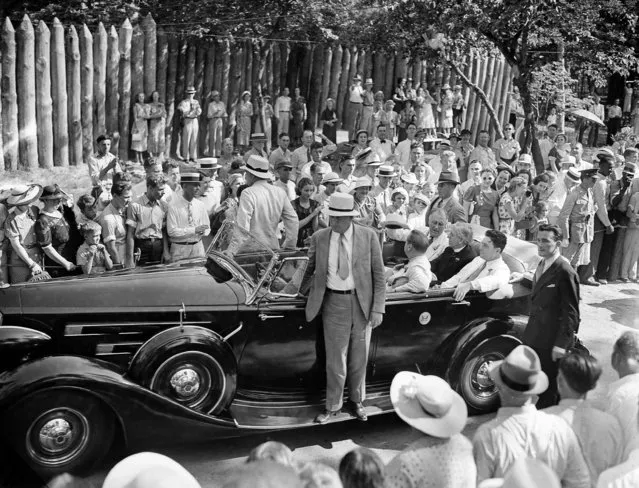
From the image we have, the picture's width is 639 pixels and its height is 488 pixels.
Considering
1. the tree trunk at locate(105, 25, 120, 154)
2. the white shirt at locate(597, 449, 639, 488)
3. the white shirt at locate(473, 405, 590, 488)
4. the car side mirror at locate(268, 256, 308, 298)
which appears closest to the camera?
the white shirt at locate(597, 449, 639, 488)

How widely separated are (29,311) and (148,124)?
9.00m

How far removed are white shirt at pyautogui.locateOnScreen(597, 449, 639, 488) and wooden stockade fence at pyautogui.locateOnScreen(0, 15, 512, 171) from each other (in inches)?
447

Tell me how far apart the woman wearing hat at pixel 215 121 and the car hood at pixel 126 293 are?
30.4 feet

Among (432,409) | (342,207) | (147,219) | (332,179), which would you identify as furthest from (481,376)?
(147,219)

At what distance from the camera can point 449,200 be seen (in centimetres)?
916

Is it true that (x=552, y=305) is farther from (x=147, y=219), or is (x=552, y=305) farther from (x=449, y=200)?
(x=147, y=219)

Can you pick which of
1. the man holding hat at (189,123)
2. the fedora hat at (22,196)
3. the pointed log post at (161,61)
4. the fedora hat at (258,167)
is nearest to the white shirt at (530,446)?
the fedora hat at (258,167)

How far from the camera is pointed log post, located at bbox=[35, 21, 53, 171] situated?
12859 millimetres

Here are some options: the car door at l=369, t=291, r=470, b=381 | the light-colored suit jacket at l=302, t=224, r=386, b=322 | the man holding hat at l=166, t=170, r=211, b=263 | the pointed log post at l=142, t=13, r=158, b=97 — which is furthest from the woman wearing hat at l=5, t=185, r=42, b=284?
the pointed log post at l=142, t=13, r=158, b=97

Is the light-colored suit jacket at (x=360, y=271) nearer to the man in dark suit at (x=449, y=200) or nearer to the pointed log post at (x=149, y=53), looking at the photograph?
the man in dark suit at (x=449, y=200)

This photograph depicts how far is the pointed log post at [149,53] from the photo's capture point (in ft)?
46.9

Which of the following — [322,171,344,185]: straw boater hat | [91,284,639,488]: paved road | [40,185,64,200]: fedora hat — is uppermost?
[322,171,344,185]: straw boater hat

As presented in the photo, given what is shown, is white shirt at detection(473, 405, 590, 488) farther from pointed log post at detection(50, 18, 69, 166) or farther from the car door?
pointed log post at detection(50, 18, 69, 166)

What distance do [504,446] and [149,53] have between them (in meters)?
12.1
